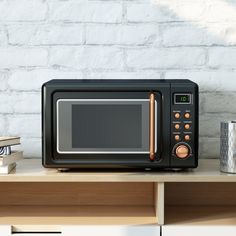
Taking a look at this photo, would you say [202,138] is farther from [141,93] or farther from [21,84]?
[21,84]

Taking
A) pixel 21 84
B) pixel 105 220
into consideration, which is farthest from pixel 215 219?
pixel 21 84

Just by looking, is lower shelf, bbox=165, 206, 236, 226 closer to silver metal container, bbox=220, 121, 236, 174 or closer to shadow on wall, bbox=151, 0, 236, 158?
silver metal container, bbox=220, 121, 236, 174

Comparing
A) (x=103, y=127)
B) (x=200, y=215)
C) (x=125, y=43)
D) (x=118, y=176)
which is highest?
(x=125, y=43)

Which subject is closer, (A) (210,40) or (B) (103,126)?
(B) (103,126)

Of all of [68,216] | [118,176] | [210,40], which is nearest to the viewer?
[118,176]

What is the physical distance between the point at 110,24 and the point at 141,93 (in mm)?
445

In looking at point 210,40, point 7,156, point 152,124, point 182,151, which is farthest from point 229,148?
point 7,156

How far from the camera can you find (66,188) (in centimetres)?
203

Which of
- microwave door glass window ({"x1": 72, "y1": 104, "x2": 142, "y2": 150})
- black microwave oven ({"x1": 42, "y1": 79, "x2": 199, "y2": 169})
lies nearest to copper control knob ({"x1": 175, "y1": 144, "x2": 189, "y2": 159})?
black microwave oven ({"x1": 42, "y1": 79, "x2": 199, "y2": 169})

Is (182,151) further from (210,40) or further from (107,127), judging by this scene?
(210,40)

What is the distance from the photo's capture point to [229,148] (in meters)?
1.76

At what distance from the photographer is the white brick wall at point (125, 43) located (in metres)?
2.09

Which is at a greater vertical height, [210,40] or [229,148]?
[210,40]

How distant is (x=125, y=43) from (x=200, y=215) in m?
0.70
